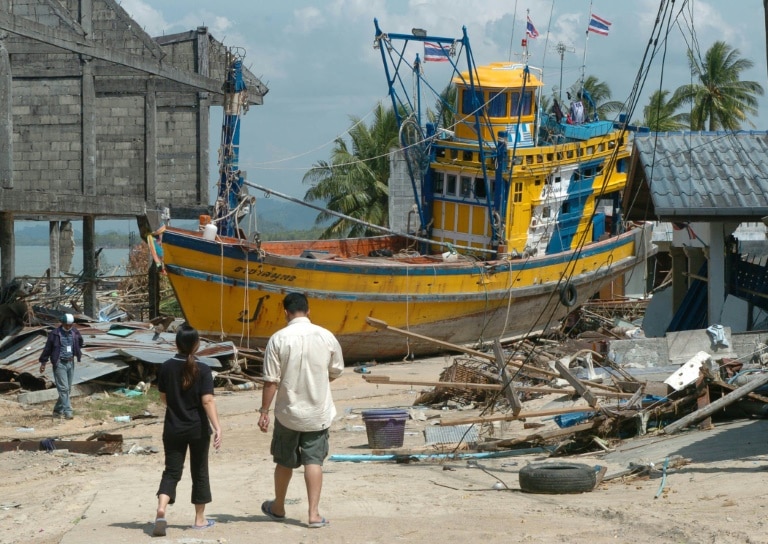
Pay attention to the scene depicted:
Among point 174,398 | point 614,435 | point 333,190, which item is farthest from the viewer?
point 333,190

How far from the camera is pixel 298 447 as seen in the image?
795cm

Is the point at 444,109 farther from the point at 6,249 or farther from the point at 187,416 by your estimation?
the point at 187,416

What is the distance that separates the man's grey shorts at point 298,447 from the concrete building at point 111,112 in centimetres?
1504

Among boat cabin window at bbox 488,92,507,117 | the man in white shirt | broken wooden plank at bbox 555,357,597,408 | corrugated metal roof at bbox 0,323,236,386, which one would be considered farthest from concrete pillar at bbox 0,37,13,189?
the man in white shirt

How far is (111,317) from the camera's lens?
24.4 metres

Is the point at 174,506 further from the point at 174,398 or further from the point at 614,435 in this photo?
the point at 614,435

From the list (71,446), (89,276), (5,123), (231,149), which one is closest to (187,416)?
(71,446)

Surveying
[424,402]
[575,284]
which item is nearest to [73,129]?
[575,284]

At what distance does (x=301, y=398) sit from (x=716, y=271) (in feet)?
29.5

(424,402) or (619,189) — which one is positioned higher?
(619,189)

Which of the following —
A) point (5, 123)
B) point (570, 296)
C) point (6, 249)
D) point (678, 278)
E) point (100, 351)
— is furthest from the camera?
point (570, 296)

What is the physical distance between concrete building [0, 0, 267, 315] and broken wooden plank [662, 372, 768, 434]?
14.1 m

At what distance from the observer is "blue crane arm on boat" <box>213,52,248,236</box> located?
23.1 m

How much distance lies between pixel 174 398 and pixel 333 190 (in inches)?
1373
